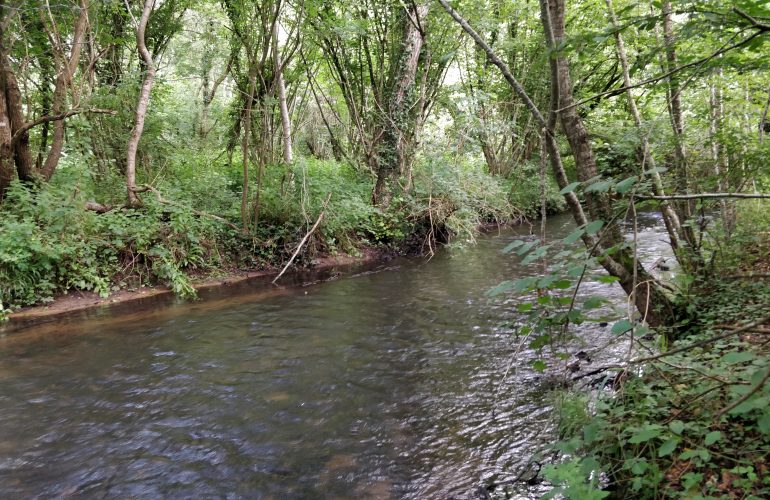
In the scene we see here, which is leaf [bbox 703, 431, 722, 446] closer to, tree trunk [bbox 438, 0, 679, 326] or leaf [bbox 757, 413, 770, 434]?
leaf [bbox 757, 413, 770, 434]

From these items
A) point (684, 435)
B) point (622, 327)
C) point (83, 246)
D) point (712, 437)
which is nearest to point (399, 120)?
point (83, 246)

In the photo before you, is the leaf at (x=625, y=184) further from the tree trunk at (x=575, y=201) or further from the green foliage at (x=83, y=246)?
the green foliage at (x=83, y=246)

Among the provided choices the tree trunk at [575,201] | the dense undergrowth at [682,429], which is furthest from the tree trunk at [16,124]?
the dense undergrowth at [682,429]

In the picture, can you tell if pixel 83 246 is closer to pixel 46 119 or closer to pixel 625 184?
pixel 46 119

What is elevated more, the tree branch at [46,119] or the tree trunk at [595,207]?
the tree branch at [46,119]

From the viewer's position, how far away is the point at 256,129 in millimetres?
12531

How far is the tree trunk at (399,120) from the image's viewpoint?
1293 centimetres

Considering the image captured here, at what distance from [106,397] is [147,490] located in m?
1.79

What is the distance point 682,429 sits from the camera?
2439 millimetres

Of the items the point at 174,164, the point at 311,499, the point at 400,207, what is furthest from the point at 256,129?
the point at 311,499

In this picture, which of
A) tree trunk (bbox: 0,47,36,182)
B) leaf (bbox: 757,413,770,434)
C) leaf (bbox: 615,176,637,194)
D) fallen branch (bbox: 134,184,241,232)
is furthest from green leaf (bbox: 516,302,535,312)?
tree trunk (bbox: 0,47,36,182)

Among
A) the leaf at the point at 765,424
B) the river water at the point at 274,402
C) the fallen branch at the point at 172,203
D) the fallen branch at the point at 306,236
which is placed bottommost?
the river water at the point at 274,402

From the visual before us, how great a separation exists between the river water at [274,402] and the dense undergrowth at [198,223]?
4.11 ft

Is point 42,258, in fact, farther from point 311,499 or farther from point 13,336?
point 311,499
